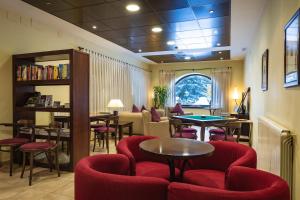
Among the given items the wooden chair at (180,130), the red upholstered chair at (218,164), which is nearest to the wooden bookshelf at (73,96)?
the wooden chair at (180,130)

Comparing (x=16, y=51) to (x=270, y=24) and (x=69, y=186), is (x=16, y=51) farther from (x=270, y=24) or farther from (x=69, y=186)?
(x=270, y=24)

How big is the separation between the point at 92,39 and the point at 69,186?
161 inches

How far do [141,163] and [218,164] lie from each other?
93 cm

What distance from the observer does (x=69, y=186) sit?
3146 mm

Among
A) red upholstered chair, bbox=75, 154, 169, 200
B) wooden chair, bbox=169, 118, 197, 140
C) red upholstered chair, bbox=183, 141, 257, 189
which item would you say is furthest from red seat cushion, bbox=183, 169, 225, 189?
wooden chair, bbox=169, 118, 197, 140

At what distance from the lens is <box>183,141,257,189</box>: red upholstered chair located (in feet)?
7.43

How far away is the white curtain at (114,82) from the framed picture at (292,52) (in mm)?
4976

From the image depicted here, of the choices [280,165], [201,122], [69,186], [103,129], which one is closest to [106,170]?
[69,186]

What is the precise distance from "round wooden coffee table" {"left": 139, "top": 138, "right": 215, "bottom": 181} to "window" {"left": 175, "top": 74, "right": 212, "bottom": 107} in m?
7.91

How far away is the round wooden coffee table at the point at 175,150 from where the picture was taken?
2.04 meters

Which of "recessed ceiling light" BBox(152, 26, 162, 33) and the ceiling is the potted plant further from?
"recessed ceiling light" BBox(152, 26, 162, 33)

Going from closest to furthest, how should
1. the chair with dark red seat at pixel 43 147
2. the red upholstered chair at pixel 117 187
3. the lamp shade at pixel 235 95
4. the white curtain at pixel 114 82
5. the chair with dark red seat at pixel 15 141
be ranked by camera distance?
1. the red upholstered chair at pixel 117 187
2. the chair with dark red seat at pixel 43 147
3. the chair with dark red seat at pixel 15 141
4. the white curtain at pixel 114 82
5. the lamp shade at pixel 235 95

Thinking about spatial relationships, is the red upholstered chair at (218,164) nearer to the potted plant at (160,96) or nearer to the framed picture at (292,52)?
the framed picture at (292,52)

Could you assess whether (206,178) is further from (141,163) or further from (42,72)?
(42,72)
